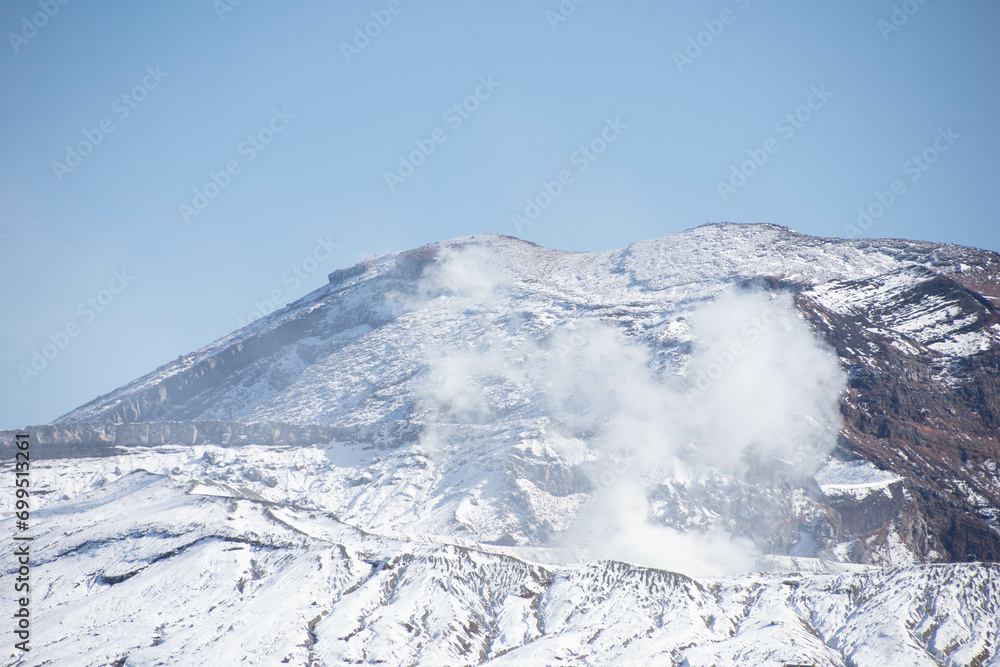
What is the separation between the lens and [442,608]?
372ft

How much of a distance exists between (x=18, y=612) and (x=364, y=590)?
4507 centimetres

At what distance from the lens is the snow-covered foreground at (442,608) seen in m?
Answer: 105

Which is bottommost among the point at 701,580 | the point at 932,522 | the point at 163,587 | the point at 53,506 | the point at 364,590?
the point at 932,522

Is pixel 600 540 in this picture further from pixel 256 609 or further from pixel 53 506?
pixel 53 506

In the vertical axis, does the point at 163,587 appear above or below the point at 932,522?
above

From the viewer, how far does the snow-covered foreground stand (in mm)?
104875

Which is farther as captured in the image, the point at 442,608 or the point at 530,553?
the point at 530,553

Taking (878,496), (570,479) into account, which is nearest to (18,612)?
(570,479)

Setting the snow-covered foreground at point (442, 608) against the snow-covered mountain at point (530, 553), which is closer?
the snow-covered foreground at point (442, 608)

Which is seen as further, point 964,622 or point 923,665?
point 964,622

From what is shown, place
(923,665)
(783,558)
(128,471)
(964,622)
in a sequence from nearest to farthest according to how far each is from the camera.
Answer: (923,665)
(964,622)
(783,558)
(128,471)

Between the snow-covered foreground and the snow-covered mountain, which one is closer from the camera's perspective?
the snow-covered foreground

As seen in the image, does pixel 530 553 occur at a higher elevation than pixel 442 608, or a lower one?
lower

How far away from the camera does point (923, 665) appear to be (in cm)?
10025
